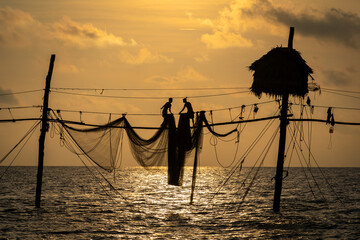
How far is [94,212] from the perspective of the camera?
110ft

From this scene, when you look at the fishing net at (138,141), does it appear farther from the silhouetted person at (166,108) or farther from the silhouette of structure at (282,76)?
the silhouette of structure at (282,76)

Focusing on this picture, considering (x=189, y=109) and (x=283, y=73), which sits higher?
(x=283, y=73)

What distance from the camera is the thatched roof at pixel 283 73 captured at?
75.1ft

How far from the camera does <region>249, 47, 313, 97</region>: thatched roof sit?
901 inches

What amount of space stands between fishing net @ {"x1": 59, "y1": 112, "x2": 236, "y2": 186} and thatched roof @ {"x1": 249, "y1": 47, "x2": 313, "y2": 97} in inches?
113

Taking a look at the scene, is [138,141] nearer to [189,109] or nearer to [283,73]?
[189,109]

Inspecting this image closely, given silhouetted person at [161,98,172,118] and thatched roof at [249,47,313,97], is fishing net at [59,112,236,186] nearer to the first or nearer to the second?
silhouetted person at [161,98,172,118]

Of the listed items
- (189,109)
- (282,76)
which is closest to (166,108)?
(189,109)

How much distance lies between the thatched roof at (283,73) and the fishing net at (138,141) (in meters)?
2.86

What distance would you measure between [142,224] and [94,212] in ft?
23.3

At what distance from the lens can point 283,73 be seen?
75.1 ft

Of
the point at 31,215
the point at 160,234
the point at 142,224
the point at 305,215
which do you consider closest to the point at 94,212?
the point at 31,215

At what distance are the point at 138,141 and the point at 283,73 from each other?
23.5ft

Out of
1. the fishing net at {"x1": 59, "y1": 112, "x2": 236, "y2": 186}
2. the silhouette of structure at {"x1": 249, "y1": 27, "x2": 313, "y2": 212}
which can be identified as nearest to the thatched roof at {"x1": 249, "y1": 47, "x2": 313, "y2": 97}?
the silhouette of structure at {"x1": 249, "y1": 27, "x2": 313, "y2": 212}
